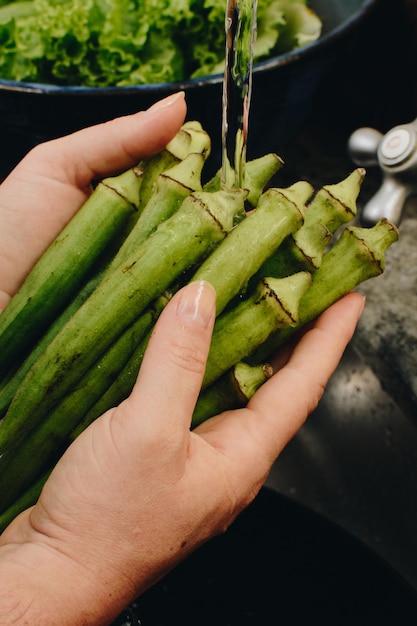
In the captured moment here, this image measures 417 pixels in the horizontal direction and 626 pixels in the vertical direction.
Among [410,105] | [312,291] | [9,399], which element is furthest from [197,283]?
[410,105]

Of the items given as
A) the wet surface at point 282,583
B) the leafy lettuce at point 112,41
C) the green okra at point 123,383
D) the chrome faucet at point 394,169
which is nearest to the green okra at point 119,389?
the green okra at point 123,383

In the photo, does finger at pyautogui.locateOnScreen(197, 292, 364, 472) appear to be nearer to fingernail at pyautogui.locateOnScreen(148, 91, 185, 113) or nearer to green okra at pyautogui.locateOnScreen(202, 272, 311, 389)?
green okra at pyautogui.locateOnScreen(202, 272, 311, 389)

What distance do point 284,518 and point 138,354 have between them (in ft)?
2.73

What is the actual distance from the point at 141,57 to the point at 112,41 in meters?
0.13

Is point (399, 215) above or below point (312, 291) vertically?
below

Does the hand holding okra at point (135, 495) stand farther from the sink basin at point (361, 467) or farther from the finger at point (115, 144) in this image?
the sink basin at point (361, 467)

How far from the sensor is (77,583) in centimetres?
117

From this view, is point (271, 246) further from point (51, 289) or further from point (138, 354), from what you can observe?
point (51, 289)

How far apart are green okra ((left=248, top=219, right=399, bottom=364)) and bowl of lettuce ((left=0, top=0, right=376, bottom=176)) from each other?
90cm

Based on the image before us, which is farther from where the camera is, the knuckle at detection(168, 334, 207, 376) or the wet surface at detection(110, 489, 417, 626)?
the wet surface at detection(110, 489, 417, 626)

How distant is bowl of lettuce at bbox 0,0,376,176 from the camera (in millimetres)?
2162

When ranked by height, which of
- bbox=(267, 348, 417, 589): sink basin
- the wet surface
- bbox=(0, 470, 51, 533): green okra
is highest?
bbox=(0, 470, 51, 533): green okra

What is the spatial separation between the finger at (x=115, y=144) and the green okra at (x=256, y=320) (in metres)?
0.58

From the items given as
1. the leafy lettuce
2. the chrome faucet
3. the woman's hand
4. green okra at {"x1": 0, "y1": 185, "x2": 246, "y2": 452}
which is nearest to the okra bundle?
green okra at {"x1": 0, "y1": 185, "x2": 246, "y2": 452}
